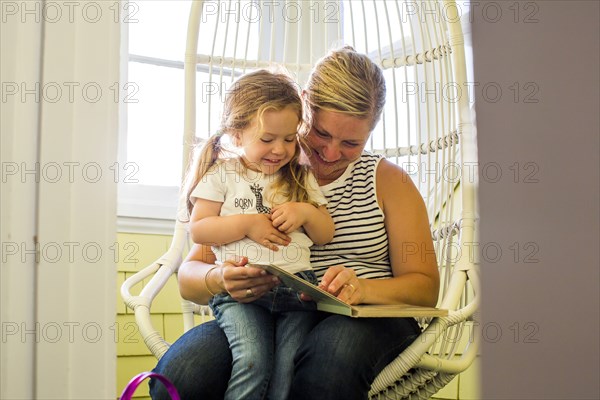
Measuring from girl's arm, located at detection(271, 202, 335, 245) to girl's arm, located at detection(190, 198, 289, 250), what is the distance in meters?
0.02

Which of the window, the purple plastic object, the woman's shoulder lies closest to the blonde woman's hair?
the woman's shoulder

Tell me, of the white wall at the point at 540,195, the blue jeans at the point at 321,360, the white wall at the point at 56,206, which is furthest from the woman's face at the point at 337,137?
the white wall at the point at 540,195

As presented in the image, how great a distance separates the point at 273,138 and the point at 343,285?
1.12 ft

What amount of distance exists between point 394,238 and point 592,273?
1.22 meters

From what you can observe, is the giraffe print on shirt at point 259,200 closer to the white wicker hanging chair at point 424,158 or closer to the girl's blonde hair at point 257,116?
the girl's blonde hair at point 257,116

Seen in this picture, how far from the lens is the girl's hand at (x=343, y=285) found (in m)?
1.33

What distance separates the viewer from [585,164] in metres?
0.32

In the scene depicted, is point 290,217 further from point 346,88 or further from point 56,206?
point 56,206

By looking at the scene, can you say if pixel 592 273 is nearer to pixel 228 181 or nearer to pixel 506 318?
pixel 506 318

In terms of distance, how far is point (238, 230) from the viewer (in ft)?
4.83

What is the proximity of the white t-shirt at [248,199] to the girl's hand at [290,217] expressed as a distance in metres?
0.05

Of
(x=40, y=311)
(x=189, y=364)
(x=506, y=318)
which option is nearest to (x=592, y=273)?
(x=506, y=318)

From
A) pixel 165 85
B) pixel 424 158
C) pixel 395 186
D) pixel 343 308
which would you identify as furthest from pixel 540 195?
pixel 165 85

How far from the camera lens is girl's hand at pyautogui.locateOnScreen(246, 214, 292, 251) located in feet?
4.82
